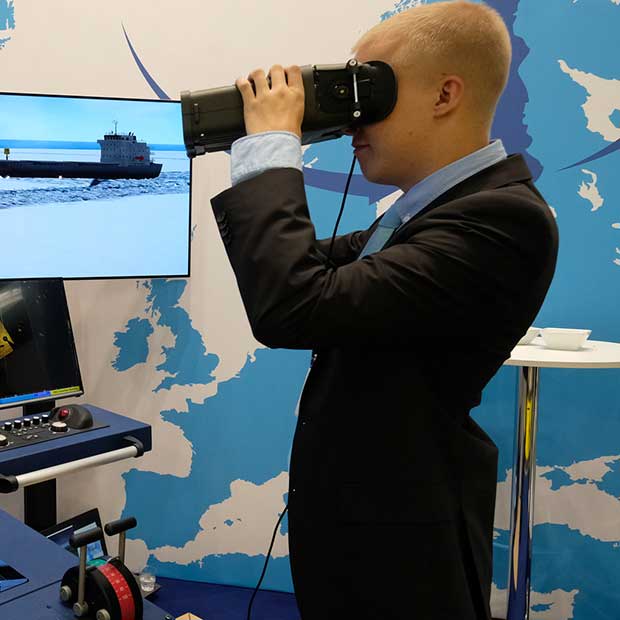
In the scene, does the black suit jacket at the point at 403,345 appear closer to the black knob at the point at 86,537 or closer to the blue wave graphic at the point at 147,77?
the black knob at the point at 86,537

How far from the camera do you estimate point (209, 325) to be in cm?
245

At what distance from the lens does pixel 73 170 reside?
2072 mm

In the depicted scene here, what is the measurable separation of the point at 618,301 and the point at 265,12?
1515 millimetres

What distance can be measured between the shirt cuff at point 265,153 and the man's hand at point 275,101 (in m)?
0.02

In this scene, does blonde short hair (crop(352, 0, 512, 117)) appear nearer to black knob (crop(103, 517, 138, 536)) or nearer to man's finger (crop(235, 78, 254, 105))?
man's finger (crop(235, 78, 254, 105))

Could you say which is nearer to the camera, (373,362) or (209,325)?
(373,362)

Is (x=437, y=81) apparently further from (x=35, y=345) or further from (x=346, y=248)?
(x=35, y=345)

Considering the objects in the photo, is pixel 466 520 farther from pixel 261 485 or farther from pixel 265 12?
pixel 265 12

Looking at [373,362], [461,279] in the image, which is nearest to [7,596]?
[373,362]

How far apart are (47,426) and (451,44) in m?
1.48

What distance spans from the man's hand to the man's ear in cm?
18

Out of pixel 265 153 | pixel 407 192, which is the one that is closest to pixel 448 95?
pixel 407 192

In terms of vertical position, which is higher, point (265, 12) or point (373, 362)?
point (265, 12)

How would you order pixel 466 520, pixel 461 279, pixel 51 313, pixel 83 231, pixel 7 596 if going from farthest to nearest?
pixel 83 231 → pixel 51 313 → pixel 7 596 → pixel 466 520 → pixel 461 279
